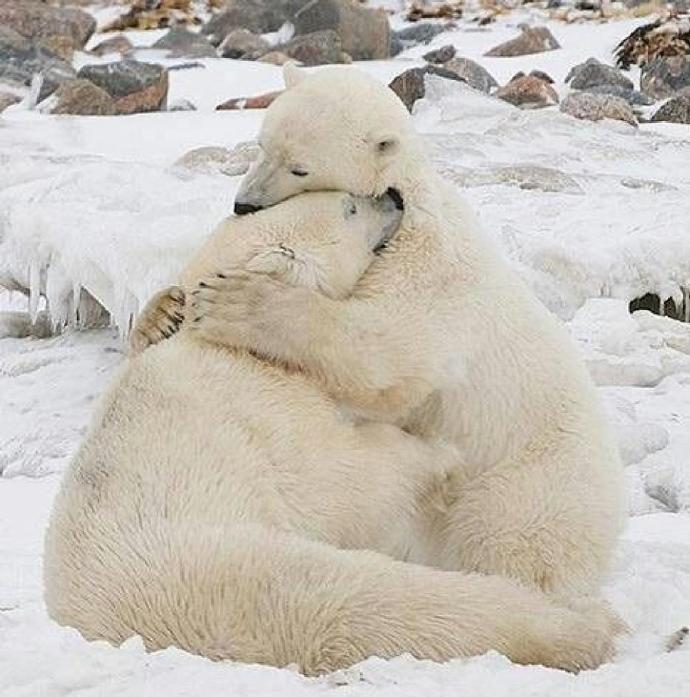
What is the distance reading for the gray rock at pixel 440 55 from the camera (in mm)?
19688

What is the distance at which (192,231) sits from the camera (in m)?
6.34

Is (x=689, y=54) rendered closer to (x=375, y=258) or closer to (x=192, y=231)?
(x=192, y=231)

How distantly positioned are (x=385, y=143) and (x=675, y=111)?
1216 cm

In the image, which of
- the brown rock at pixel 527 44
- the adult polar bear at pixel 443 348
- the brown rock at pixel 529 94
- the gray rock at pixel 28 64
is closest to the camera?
the adult polar bear at pixel 443 348

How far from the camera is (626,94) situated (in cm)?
1636

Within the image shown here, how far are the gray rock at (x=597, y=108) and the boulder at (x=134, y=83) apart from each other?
178 inches

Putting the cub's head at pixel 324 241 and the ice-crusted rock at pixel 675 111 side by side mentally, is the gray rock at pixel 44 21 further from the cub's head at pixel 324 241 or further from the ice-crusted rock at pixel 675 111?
the cub's head at pixel 324 241

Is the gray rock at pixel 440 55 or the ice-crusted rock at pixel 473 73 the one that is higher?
the ice-crusted rock at pixel 473 73

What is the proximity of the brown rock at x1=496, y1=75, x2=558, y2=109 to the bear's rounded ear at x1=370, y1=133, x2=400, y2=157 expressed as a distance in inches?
503

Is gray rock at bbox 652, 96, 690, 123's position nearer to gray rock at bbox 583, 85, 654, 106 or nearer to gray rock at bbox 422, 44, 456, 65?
gray rock at bbox 583, 85, 654, 106

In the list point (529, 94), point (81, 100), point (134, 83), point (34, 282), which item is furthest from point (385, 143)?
point (529, 94)

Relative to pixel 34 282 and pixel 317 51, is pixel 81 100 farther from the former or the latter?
pixel 34 282

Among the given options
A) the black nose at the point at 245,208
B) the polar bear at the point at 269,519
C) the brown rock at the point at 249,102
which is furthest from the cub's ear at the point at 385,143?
the brown rock at the point at 249,102

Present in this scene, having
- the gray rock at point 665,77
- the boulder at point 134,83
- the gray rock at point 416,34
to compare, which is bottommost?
the gray rock at point 416,34
